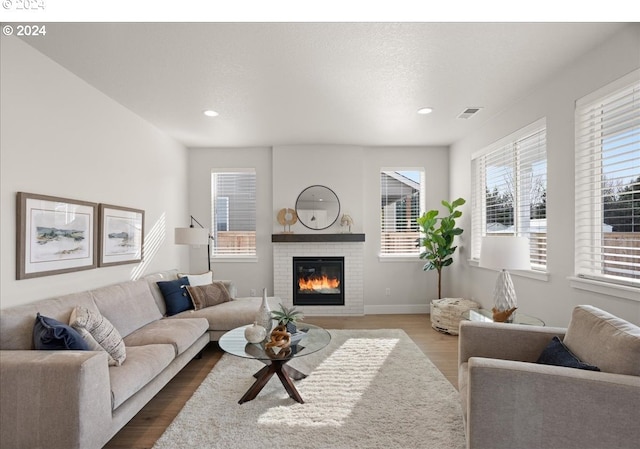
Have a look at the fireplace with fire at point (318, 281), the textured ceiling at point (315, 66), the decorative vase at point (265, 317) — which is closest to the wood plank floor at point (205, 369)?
the fireplace with fire at point (318, 281)

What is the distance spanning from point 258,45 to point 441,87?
1.78 meters

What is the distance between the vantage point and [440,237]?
4.92m

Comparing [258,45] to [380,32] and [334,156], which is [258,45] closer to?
[380,32]

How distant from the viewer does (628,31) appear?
2312 millimetres

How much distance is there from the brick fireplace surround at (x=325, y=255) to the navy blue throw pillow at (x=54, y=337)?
11.1ft

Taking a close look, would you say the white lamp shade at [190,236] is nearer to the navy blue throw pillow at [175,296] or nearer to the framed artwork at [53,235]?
the navy blue throw pillow at [175,296]

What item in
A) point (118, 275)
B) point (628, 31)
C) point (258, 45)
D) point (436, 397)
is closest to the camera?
point (628, 31)

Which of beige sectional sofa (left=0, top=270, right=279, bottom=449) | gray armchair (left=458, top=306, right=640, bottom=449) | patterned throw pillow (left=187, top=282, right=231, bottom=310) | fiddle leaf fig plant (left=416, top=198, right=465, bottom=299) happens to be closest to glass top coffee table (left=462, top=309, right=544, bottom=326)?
gray armchair (left=458, top=306, right=640, bottom=449)

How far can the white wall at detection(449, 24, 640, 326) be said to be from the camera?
2.40 metres

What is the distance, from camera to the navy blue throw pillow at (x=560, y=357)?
165 centimetres

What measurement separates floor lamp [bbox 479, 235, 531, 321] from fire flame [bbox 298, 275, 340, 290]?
2869 millimetres

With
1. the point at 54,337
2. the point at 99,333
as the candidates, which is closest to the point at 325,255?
the point at 99,333

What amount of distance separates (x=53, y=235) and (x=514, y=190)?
4.40m
